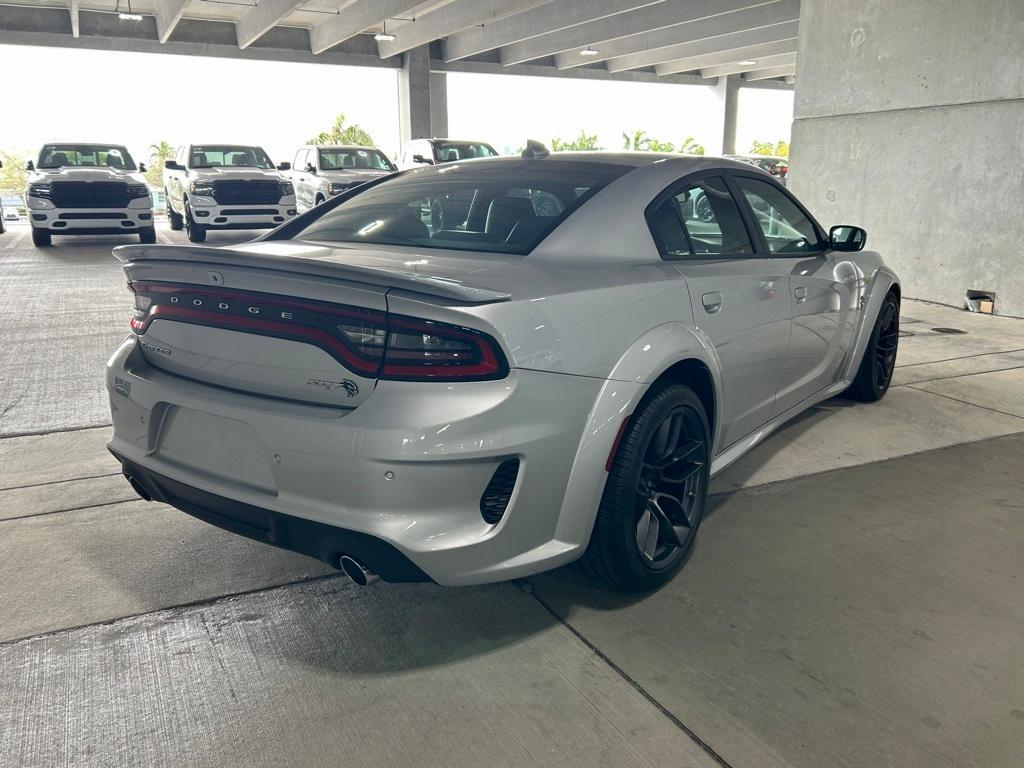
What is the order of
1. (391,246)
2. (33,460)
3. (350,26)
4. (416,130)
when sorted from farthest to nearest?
(416,130), (350,26), (33,460), (391,246)

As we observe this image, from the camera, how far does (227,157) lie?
15.6m

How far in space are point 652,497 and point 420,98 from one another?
27.4m

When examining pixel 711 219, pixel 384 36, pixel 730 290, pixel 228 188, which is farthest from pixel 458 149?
pixel 730 290

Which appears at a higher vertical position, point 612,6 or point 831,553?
point 612,6

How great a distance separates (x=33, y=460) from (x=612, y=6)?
1833 cm

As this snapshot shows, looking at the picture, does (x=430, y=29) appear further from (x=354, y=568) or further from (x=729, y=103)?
(x=354, y=568)

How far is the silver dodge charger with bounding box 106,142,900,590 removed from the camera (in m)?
2.10

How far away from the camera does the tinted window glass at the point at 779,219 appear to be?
11.8ft

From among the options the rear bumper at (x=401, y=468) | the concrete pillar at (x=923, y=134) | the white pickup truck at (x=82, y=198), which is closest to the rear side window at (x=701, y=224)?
the rear bumper at (x=401, y=468)

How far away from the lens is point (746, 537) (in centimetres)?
318

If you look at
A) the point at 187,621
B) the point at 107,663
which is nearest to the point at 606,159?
the point at 187,621

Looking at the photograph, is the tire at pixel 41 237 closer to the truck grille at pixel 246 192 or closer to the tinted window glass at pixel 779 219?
the truck grille at pixel 246 192

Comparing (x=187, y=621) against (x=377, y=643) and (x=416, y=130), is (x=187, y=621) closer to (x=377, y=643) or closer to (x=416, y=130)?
(x=377, y=643)

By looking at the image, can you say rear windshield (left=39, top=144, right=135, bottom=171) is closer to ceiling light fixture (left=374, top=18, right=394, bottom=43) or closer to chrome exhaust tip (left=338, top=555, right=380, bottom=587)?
ceiling light fixture (left=374, top=18, right=394, bottom=43)
